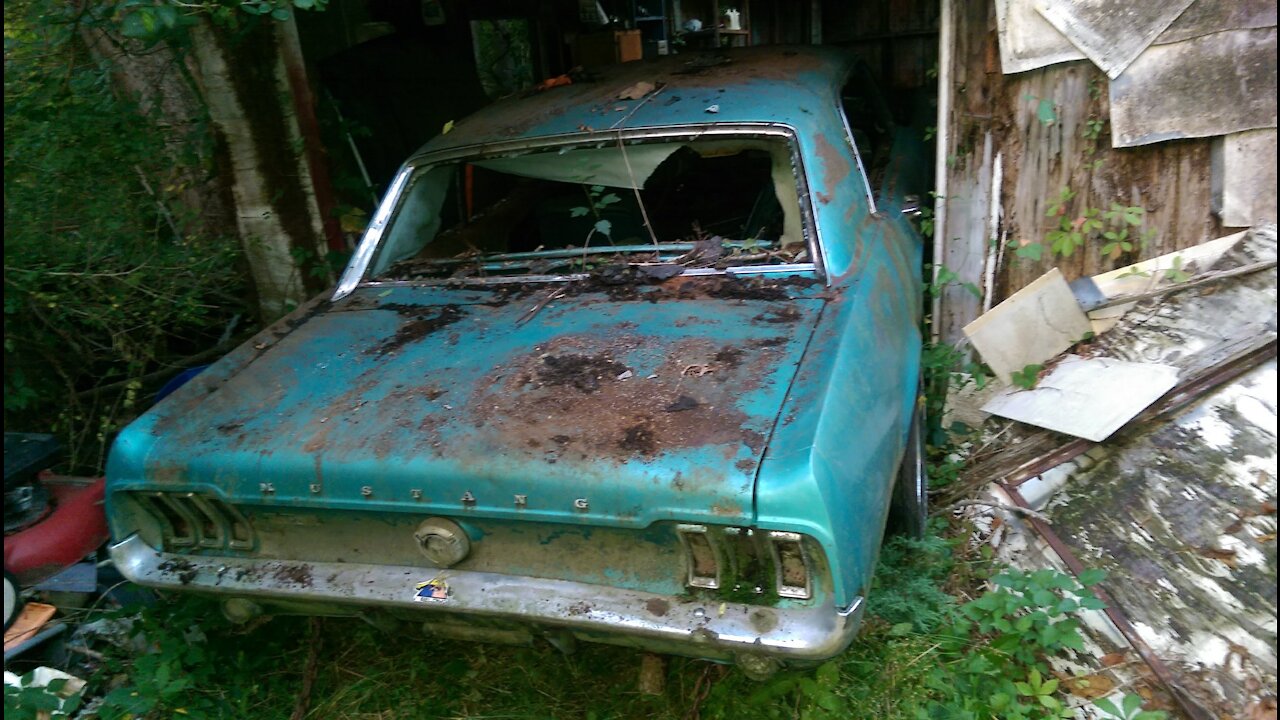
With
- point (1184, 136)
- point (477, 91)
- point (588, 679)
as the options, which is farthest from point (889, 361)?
point (477, 91)

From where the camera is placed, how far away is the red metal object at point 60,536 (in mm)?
3191

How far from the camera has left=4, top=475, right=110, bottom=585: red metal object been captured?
3.19m

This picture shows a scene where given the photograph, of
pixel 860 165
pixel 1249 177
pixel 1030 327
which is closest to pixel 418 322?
pixel 860 165

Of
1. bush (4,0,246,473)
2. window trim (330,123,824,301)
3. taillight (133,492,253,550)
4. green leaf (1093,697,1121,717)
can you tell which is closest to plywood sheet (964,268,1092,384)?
window trim (330,123,824,301)

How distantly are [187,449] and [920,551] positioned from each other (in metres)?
2.36

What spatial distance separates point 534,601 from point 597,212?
1637 mm

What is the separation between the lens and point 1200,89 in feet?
9.93

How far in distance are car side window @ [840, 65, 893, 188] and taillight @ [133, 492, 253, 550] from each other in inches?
107

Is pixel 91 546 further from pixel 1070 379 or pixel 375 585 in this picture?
pixel 1070 379

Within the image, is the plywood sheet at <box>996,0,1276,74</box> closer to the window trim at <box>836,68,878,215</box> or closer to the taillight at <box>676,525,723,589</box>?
the window trim at <box>836,68,878,215</box>

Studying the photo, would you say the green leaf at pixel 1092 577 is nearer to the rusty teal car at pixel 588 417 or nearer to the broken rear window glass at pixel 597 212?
the rusty teal car at pixel 588 417

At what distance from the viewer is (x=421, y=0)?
6.33 m

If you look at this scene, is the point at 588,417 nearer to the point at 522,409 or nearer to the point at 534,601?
the point at 522,409

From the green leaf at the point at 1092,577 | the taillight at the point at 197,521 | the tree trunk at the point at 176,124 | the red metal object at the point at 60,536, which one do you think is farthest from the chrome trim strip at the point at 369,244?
the green leaf at the point at 1092,577
